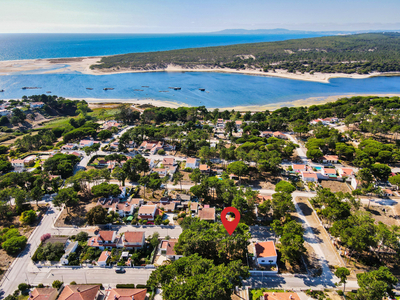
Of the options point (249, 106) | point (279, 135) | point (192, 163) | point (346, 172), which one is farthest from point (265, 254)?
point (249, 106)

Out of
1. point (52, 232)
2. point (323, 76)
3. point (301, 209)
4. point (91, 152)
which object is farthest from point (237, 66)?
point (52, 232)

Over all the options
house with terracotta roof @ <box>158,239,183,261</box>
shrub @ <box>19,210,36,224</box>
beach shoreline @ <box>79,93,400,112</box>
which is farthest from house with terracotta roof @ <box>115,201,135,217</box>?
beach shoreline @ <box>79,93,400,112</box>

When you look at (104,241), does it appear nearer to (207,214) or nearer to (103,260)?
(103,260)

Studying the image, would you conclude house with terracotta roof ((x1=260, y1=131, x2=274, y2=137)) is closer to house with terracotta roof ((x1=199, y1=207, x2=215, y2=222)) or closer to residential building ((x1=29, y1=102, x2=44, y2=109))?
house with terracotta roof ((x1=199, y1=207, x2=215, y2=222))

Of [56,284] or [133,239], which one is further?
[133,239]

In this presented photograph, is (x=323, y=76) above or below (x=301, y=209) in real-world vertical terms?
above

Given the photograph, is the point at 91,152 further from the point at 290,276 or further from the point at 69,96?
the point at 69,96
